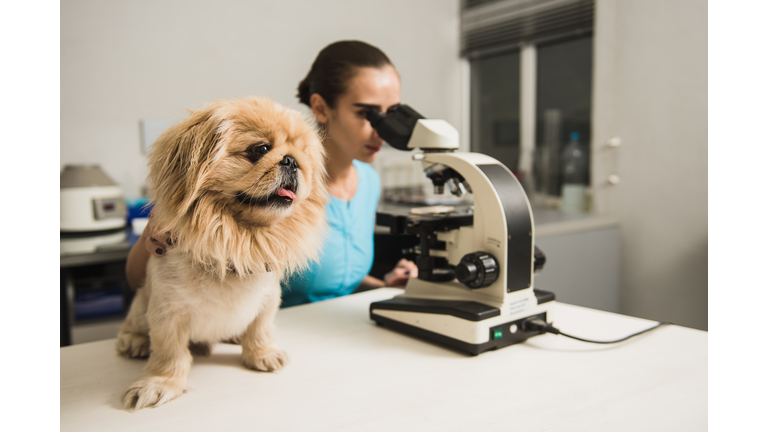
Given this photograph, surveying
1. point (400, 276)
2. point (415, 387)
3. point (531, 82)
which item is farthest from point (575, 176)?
point (415, 387)

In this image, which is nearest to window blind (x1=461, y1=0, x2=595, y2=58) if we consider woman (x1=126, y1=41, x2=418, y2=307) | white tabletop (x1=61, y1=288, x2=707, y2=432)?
woman (x1=126, y1=41, x2=418, y2=307)

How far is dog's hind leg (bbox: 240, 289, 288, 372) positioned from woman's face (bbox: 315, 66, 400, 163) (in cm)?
62

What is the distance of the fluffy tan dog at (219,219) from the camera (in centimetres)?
71

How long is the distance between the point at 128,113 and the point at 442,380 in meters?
2.20

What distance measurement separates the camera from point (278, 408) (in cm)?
72

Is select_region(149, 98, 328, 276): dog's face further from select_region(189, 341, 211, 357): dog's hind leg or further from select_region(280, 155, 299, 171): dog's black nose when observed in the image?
select_region(189, 341, 211, 357): dog's hind leg

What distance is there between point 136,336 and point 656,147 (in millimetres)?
2281

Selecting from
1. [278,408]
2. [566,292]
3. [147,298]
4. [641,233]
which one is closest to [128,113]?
[147,298]

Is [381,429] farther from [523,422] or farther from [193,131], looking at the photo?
[193,131]

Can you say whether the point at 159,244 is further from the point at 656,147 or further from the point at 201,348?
the point at 656,147

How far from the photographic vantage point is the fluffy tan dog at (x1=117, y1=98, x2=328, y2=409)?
71 centimetres

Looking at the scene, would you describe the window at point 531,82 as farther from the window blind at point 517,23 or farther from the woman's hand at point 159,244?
the woman's hand at point 159,244

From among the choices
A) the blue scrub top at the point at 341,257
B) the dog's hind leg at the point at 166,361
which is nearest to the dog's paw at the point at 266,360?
the dog's hind leg at the point at 166,361

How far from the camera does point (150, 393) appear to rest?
0.72 m
